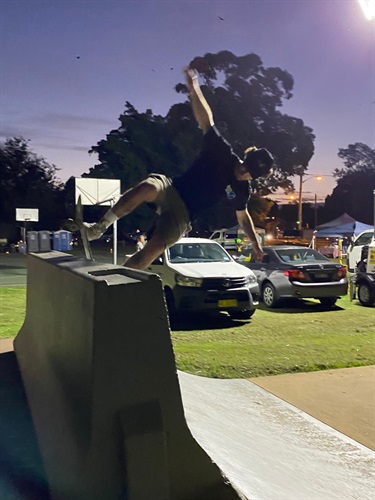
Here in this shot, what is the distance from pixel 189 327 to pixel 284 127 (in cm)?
905

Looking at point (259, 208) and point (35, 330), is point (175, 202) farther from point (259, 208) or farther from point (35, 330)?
point (259, 208)

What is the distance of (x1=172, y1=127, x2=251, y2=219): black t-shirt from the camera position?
4.83m

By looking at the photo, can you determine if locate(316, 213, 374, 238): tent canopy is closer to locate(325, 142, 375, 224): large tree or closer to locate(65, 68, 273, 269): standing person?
locate(325, 142, 375, 224): large tree

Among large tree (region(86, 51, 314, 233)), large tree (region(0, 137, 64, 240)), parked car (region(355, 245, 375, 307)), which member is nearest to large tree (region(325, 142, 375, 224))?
large tree (region(0, 137, 64, 240))

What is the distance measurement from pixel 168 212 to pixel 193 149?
10697mm

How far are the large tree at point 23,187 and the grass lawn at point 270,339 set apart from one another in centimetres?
3053

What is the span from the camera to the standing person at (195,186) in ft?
15.4

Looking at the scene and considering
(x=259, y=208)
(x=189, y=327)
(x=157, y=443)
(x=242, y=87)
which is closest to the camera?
(x=157, y=443)

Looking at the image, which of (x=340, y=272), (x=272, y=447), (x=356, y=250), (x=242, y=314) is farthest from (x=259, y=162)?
(x=356, y=250)

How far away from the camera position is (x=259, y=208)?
2561 centimetres

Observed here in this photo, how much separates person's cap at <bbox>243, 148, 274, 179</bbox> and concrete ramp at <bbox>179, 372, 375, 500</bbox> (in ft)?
6.62

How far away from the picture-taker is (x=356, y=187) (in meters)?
56.9

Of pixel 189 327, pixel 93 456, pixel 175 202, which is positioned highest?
pixel 175 202

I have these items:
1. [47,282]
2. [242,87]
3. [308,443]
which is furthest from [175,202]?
[242,87]
